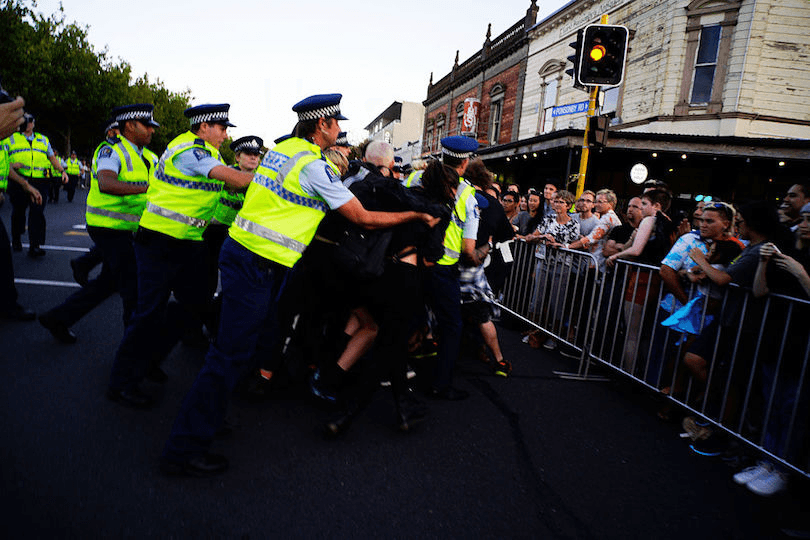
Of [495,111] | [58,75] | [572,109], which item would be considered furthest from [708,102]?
[58,75]

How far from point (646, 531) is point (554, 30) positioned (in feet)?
65.5

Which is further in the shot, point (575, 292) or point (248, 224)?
point (575, 292)

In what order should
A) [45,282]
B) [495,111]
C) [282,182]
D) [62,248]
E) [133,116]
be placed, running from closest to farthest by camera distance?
[282,182] < [133,116] < [45,282] < [62,248] < [495,111]

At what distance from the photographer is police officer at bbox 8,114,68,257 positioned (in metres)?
7.81

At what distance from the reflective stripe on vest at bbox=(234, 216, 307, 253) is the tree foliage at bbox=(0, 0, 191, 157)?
1184 inches

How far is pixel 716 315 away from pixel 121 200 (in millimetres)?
4711

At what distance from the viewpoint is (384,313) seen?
335 centimetres

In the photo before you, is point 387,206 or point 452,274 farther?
point 452,274

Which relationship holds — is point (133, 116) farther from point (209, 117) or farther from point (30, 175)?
point (30, 175)

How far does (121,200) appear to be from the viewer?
4023 millimetres

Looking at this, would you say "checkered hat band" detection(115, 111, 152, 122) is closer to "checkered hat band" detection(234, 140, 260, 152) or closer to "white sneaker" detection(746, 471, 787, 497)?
"checkered hat band" detection(234, 140, 260, 152)

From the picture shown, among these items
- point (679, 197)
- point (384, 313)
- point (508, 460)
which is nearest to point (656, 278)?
point (508, 460)

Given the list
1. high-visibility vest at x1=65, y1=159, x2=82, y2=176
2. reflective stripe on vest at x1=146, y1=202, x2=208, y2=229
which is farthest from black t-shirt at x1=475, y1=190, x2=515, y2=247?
high-visibility vest at x1=65, y1=159, x2=82, y2=176

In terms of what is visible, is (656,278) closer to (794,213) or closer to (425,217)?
(794,213)
